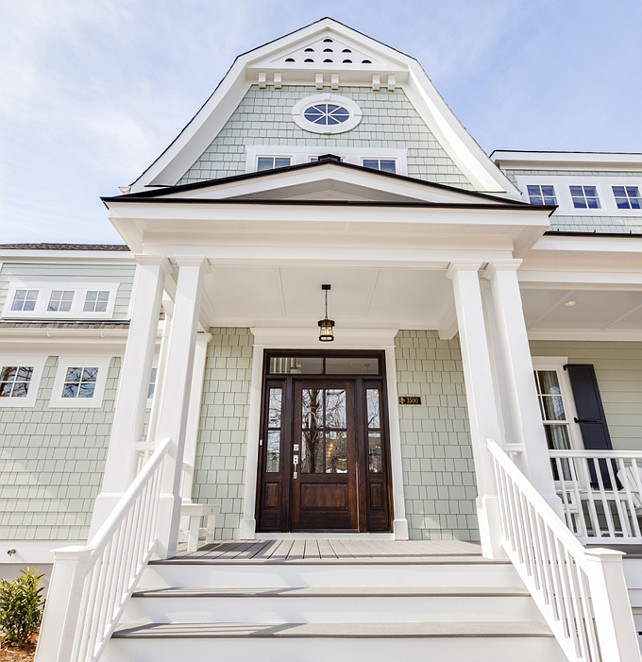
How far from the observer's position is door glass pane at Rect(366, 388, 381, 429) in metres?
5.72

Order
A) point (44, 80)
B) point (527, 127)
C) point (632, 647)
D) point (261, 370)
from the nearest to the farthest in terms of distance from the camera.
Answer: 1. point (632, 647)
2. point (261, 370)
3. point (44, 80)
4. point (527, 127)

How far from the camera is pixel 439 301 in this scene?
552 cm

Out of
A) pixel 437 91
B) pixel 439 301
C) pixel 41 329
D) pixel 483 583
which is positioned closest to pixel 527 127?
pixel 437 91

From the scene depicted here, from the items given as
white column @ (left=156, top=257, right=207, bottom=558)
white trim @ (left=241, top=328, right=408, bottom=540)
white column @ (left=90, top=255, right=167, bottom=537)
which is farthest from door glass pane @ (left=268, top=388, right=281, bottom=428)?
white column @ (left=90, top=255, right=167, bottom=537)

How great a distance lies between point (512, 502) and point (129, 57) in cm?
740

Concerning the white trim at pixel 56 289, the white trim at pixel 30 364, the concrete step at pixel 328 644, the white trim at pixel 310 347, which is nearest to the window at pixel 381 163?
the white trim at pixel 310 347

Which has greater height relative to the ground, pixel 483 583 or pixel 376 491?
pixel 376 491

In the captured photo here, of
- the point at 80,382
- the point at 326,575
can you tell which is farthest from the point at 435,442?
the point at 80,382

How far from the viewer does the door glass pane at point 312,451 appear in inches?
217

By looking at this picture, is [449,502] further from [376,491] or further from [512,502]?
[512,502]

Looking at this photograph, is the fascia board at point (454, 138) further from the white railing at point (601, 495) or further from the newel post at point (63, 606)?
the newel post at point (63, 606)

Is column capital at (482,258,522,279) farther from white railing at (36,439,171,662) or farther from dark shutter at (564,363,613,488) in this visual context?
white railing at (36,439,171,662)

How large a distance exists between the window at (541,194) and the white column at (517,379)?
2586 mm

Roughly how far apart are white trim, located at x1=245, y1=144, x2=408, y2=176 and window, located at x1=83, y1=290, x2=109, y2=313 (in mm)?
3335
